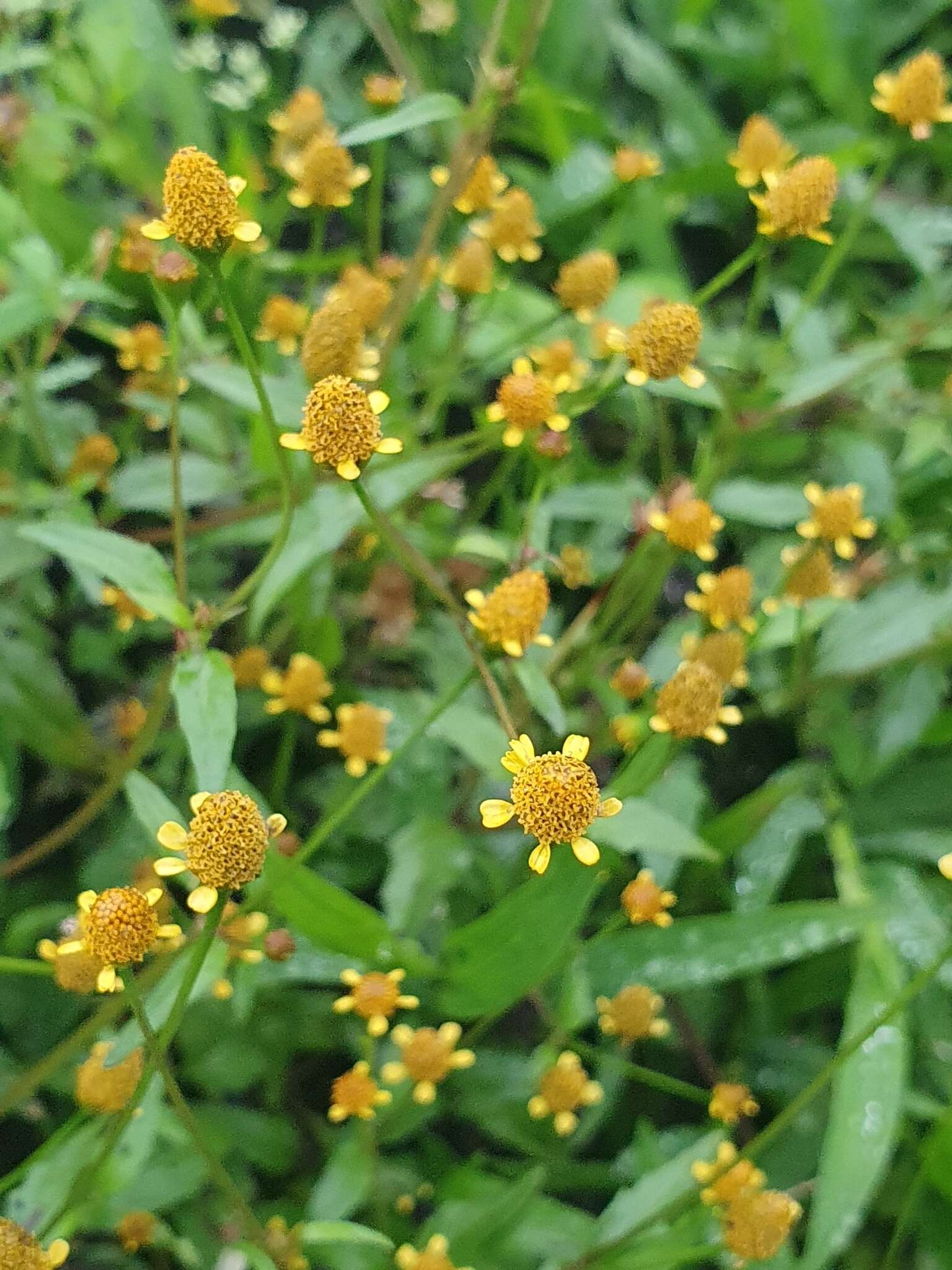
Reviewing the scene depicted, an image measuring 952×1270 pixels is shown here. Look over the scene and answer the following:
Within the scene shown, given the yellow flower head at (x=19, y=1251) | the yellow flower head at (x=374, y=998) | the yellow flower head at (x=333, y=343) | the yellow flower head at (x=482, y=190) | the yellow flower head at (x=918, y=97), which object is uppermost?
the yellow flower head at (x=918, y=97)

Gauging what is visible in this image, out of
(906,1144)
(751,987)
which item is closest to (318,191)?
(751,987)

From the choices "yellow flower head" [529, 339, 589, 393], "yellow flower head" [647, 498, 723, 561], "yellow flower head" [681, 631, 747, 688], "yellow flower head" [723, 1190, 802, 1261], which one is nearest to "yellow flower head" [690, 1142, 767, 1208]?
"yellow flower head" [723, 1190, 802, 1261]

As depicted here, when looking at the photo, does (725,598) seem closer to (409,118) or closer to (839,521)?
(839,521)

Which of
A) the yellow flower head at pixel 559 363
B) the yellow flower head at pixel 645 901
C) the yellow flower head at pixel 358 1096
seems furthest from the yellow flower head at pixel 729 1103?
the yellow flower head at pixel 559 363

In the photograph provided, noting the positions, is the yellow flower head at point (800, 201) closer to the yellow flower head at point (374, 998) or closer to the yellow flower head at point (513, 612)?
the yellow flower head at point (513, 612)

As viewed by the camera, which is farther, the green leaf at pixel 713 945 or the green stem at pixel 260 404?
the green leaf at pixel 713 945

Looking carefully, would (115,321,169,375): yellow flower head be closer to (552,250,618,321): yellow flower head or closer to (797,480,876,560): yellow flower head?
(552,250,618,321): yellow flower head
